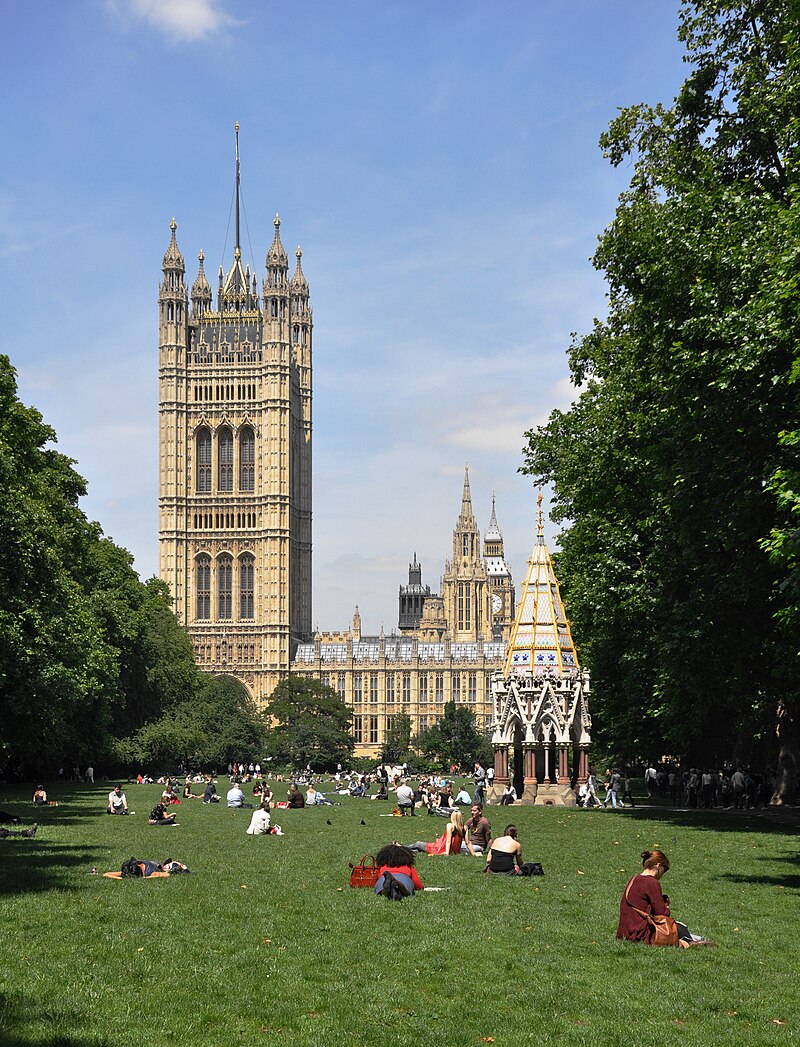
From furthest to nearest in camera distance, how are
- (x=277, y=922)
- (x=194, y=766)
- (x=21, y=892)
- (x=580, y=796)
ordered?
(x=194, y=766) < (x=580, y=796) < (x=21, y=892) < (x=277, y=922)

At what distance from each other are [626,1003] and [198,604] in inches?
5046

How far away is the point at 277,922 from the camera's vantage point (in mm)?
14750

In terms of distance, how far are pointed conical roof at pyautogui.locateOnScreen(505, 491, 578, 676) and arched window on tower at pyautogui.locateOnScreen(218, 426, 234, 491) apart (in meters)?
95.9

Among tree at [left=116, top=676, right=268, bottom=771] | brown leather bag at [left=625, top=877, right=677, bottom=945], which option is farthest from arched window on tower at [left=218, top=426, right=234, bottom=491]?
brown leather bag at [left=625, top=877, right=677, bottom=945]

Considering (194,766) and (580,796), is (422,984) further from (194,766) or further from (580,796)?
(194,766)

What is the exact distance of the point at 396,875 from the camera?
56.6ft

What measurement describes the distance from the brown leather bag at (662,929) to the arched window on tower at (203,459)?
12635 centimetres

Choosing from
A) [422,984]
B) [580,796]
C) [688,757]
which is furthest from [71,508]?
[422,984]

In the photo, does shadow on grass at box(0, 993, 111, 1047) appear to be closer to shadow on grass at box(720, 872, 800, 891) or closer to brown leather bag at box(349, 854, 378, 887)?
brown leather bag at box(349, 854, 378, 887)

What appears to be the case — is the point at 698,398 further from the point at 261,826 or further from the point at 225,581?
the point at 225,581

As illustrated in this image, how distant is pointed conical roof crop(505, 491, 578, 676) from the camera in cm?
4416

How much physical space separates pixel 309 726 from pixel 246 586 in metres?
36.9

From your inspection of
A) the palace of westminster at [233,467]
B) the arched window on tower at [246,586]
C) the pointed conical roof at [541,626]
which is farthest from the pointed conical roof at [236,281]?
the pointed conical roof at [541,626]

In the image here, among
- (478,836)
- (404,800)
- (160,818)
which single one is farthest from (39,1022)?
(404,800)
